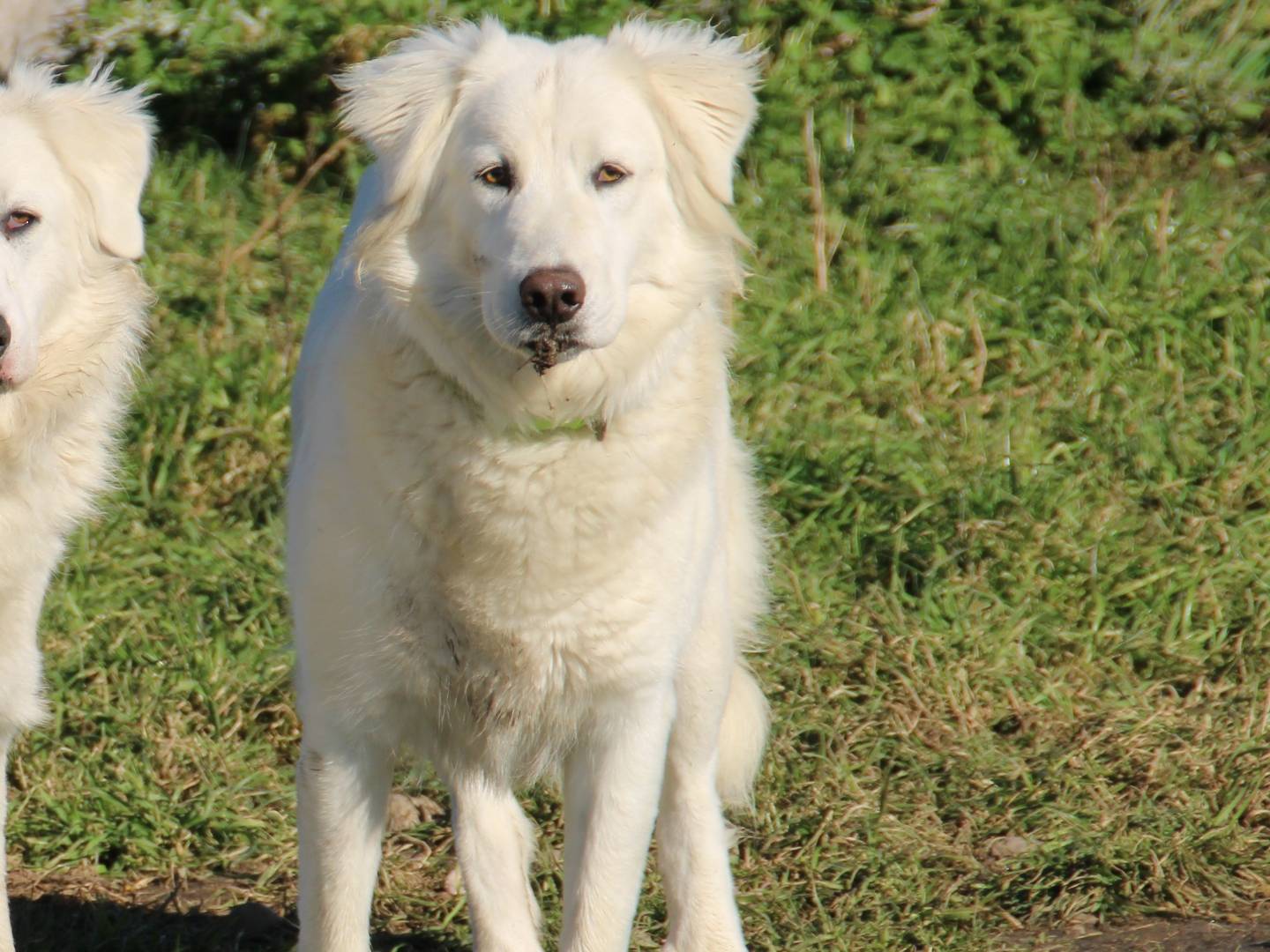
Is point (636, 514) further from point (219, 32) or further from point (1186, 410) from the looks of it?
point (219, 32)

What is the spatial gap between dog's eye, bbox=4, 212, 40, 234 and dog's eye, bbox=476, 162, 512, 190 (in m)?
0.95

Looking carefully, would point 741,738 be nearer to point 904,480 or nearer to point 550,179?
point 904,480

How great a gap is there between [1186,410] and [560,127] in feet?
10.2

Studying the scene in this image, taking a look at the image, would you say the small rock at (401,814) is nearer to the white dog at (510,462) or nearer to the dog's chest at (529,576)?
the white dog at (510,462)

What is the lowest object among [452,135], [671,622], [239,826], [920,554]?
[239,826]

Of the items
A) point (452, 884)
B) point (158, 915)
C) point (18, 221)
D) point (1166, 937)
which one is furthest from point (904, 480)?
point (18, 221)

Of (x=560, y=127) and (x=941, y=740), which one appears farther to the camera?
(x=941, y=740)

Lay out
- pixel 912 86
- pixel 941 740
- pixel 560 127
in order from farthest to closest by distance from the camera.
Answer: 1. pixel 912 86
2. pixel 941 740
3. pixel 560 127

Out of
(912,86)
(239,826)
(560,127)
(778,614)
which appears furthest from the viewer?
(912,86)

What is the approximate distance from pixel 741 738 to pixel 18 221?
2030mm

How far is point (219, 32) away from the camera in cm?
705

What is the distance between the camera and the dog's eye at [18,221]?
3.30 m

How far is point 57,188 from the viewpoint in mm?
3412

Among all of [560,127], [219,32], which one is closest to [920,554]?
[560,127]
